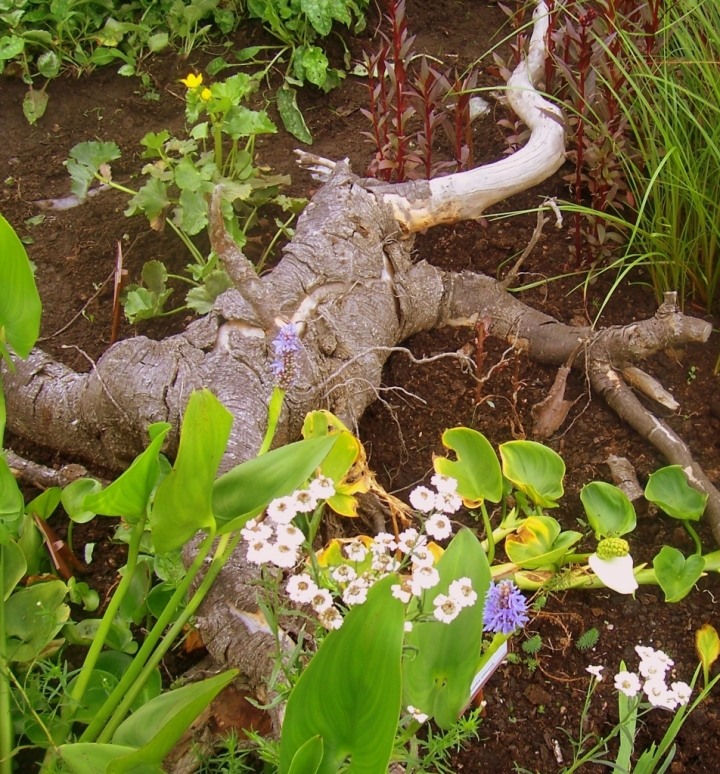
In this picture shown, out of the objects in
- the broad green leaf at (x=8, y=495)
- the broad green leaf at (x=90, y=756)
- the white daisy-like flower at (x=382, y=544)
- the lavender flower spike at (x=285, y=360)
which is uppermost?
the lavender flower spike at (x=285, y=360)

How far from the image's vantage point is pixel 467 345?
6.25 ft

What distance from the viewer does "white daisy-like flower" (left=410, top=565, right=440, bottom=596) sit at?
82cm

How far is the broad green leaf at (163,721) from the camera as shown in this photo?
31.8 inches

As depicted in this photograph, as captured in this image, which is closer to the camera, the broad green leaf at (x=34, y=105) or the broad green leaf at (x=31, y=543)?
the broad green leaf at (x=31, y=543)

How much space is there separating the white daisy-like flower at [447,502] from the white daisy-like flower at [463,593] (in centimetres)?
11

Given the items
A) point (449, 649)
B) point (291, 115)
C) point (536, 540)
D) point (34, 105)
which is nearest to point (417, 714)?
point (449, 649)

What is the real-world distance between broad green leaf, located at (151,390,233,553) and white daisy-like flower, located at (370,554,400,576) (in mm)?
217

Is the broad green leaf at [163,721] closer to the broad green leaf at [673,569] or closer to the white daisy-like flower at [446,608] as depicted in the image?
the white daisy-like flower at [446,608]

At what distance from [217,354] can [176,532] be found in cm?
65

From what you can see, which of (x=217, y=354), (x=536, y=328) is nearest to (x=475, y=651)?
(x=217, y=354)

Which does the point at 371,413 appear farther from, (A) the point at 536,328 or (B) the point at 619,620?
(B) the point at 619,620

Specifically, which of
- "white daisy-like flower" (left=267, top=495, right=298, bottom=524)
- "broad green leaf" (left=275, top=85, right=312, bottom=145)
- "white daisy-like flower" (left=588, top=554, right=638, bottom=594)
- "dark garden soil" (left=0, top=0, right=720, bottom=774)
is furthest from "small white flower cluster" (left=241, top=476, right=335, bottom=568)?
"broad green leaf" (left=275, top=85, right=312, bottom=145)

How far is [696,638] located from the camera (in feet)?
4.52

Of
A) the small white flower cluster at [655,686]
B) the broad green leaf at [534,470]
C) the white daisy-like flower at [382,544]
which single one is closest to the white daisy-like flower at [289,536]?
the white daisy-like flower at [382,544]
